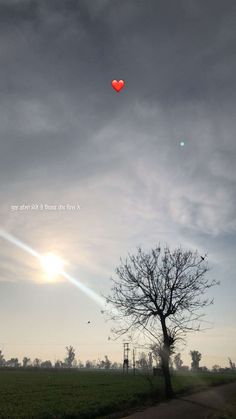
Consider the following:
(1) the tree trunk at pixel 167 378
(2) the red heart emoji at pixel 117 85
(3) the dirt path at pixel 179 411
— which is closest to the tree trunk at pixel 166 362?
(1) the tree trunk at pixel 167 378

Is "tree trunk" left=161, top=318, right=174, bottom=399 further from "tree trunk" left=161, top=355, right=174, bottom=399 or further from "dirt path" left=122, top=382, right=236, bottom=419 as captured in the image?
"dirt path" left=122, top=382, right=236, bottom=419

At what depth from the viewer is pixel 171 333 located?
1120 inches

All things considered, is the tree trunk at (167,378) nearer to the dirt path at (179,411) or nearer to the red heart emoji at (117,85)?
the dirt path at (179,411)

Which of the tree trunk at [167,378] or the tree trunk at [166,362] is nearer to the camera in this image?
the tree trunk at [167,378]

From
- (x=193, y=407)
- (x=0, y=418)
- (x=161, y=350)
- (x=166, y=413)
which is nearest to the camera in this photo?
(x=0, y=418)

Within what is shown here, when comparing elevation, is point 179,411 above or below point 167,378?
below

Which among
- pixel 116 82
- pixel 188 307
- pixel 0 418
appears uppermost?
pixel 116 82

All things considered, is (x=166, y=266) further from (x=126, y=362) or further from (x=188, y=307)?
(x=126, y=362)

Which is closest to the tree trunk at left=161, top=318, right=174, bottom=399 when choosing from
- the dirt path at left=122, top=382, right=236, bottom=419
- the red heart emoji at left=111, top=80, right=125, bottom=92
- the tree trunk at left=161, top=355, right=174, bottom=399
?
the tree trunk at left=161, top=355, right=174, bottom=399

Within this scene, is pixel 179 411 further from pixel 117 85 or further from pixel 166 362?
pixel 117 85

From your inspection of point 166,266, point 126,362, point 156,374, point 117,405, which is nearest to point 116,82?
point 166,266

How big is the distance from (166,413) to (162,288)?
1059 centimetres

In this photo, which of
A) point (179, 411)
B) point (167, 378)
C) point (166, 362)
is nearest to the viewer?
point (179, 411)

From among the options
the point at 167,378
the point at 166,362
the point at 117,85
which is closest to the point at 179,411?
the point at 167,378
